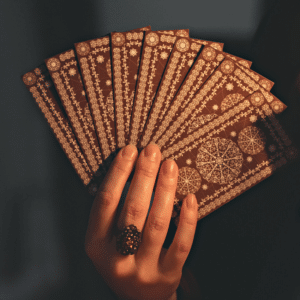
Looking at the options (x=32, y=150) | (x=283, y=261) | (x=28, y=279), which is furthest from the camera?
(x=28, y=279)

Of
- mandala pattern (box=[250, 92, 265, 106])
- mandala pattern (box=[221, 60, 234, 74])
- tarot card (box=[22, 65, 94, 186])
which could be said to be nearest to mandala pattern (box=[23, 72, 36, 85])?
tarot card (box=[22, 65, 94, 186])

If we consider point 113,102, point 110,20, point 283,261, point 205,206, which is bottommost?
point 283,261

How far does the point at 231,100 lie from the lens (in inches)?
30.6

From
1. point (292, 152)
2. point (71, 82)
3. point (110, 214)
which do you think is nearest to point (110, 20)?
point (71, 82)

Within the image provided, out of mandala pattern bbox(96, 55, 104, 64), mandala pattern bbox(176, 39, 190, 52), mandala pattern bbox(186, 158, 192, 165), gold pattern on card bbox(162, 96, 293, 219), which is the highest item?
mandala pattern bbox(176, 39, 190, 52)

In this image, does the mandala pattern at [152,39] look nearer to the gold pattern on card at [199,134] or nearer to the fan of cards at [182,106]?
the fan of cards at [182,106]

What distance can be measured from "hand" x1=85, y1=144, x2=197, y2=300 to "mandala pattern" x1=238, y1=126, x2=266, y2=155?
0.28m

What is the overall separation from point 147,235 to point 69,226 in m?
0.60

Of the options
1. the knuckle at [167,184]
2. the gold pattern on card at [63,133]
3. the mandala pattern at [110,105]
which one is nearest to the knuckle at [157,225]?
the knuckle at [167,184]

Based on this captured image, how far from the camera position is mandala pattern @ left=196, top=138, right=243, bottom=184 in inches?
30.7

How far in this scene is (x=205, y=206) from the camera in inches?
31.3

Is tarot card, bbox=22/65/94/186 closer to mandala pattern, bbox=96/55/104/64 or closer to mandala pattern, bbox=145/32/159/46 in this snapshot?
mandala pattern, bbox=96/55/104/64

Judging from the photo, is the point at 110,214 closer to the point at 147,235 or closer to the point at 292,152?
the point at 147,235

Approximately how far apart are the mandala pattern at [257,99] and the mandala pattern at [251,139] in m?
0.09
